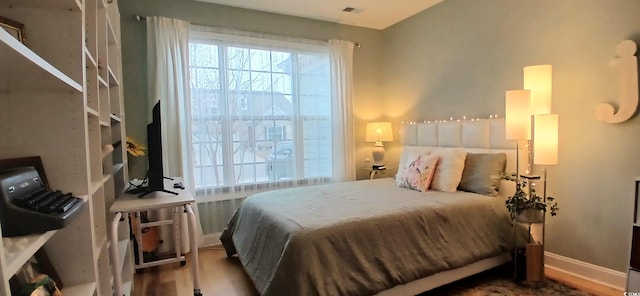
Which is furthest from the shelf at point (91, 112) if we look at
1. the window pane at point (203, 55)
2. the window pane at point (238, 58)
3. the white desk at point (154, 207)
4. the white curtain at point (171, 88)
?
the window pane at point (238, 58)

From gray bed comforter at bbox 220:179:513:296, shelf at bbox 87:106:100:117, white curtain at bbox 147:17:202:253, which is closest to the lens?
shelf at bbox 87:106:100:117

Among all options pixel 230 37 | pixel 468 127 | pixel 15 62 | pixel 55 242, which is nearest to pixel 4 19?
pixel 15 62

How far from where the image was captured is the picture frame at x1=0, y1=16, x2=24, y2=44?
40.9 inches

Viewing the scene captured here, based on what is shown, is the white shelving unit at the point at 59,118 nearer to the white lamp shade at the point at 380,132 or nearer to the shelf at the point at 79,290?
the shelf at the point at 79,290

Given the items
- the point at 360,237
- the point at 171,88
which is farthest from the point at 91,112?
the point at 171,88

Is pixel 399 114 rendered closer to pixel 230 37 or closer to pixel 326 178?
pixel 326 178

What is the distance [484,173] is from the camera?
2.79 meters

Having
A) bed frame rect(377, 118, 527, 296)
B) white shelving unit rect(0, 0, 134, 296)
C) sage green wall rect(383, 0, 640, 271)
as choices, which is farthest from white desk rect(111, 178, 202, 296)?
sage green wall rect(383, 0, 640, 271)

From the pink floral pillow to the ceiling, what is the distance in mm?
1770

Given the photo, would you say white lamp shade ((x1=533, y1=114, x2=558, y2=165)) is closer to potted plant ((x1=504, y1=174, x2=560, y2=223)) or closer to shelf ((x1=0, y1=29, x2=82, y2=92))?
potted plant ((x1=504, y1=174, x2=560, y2=223))

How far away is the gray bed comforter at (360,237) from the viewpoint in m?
1.83

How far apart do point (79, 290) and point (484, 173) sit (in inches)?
112

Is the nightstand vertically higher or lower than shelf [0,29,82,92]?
lower

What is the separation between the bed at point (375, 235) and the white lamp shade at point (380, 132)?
3.94 ft
